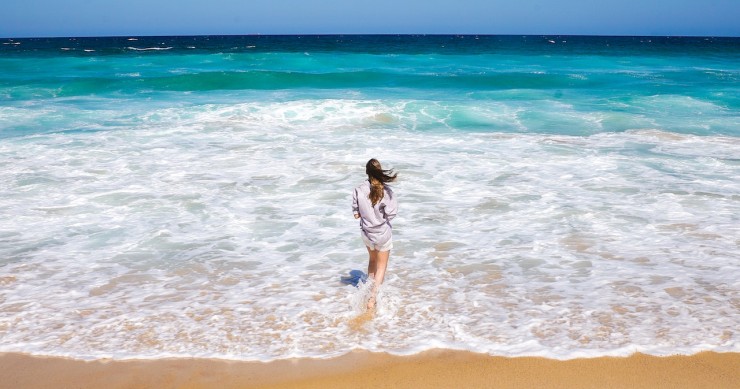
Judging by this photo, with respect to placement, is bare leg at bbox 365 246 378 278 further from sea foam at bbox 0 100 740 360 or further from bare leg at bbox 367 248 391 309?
sea foam at bbox 0 100 740 360

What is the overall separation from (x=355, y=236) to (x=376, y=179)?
257 centimetres

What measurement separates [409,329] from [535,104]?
18.2m

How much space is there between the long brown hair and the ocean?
3.25ft

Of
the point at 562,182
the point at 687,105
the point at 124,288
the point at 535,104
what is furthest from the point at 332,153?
the point at 687,105

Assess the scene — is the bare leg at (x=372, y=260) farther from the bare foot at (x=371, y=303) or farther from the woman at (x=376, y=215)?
the bare foot at (x=371, y=303)

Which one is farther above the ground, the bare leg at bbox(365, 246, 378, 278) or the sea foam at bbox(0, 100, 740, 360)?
the bare leg at bbox(365, 246, 378, 278)

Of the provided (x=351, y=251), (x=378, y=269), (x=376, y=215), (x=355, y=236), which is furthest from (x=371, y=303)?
(x=355, y=236)

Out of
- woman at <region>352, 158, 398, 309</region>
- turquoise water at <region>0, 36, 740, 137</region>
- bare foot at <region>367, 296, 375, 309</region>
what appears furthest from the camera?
turquoise water at <region>0, 36, 740, 137</region>

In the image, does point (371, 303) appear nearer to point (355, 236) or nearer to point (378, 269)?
point (378, 269)

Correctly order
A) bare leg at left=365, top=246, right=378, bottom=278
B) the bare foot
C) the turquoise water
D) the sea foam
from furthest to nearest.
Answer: the turquoise water, bare leg at left=365, top=246, right=378, bottom=278, the bare foot, the sea foam

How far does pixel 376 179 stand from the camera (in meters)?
5.19

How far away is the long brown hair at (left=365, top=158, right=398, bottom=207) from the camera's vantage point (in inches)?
200

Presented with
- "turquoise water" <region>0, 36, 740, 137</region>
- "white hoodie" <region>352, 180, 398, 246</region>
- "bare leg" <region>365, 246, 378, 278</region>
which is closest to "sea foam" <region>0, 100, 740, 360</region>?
"bare leg" <region>365, 246, 378, 278</region>

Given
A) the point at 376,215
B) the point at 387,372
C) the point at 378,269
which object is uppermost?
the point at 376,215
